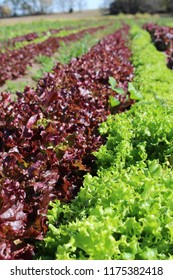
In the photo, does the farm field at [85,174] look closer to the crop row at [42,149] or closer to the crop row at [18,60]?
the crop row at [42,149]

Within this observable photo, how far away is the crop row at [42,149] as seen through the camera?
9.48ft

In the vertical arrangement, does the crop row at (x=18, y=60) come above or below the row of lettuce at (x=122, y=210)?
above

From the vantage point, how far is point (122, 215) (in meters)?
2.68

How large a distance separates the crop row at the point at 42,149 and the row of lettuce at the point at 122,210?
0.15m

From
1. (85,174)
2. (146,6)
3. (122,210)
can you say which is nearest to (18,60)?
(85,174)

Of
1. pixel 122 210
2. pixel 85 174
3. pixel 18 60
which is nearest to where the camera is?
pixel 122 210

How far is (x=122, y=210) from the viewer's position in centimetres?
274

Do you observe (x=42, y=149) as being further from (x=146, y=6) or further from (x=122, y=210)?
(x=146, y=6)

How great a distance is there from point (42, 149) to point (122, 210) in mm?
1286

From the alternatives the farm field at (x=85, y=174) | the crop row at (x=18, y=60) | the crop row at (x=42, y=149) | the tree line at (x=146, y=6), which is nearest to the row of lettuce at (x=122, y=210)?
the farm field at (x=85, y=174)

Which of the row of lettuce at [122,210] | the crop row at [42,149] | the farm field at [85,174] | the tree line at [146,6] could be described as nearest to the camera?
the row of lettuce at [122,210]
